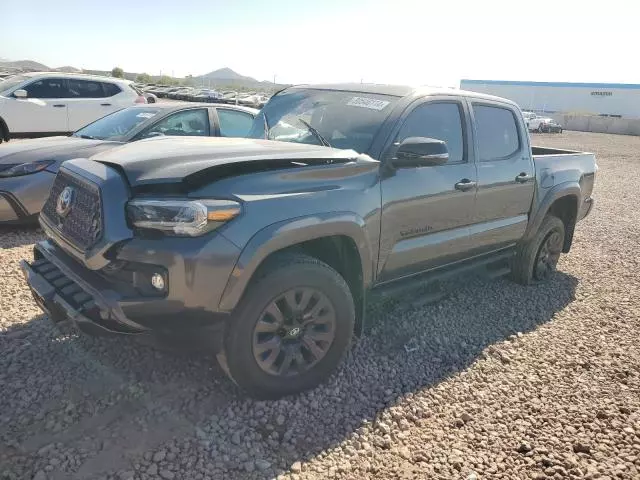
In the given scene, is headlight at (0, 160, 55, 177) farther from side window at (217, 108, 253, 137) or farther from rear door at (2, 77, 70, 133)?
rear door at (2, 77, 70, 133)

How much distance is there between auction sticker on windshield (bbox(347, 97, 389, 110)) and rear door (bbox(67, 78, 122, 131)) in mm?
8872

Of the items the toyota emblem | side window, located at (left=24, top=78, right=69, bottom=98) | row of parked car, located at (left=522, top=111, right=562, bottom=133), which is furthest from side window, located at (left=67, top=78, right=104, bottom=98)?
row of parked car, located at (left=522, top=111, right=562, bottom=133)

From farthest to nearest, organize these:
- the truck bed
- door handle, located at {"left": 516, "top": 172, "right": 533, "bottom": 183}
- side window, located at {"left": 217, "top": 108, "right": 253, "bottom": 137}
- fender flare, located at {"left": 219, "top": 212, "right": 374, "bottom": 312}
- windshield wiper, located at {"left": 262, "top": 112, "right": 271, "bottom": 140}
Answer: side window, located at {"left": 217, "top": 108, "right": 253, "bottom": 137}, the truck bed, door handle, located at {"left": 516, "top": 172, "right": 533, "bottom": 183}, windshield wiper, located at {"left": 262, "top": 112, "right": 271, "bottom": 140}, fender flare, located at {"left": 219, "top": 212, "right": 374, "bottom": 312}

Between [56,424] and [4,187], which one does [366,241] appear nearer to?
[56,424]

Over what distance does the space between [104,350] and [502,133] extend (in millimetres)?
3690

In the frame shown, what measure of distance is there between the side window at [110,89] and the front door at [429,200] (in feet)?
30.6

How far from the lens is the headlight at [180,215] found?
8.60 ft

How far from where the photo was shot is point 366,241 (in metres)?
3.32

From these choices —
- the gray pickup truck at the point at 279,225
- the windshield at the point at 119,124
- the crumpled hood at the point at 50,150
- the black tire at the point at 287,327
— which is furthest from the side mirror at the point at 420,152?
the windshield at the point at 119,124

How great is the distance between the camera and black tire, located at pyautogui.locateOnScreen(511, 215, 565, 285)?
5301 millimetres

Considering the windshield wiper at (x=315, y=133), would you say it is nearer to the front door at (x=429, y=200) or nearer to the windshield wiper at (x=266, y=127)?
the windshield wiper at (x=266, y=127)

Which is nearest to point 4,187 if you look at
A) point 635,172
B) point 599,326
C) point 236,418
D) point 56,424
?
point 56,424

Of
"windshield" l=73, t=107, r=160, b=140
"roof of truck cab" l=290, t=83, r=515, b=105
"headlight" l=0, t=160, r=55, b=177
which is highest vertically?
"roof of truck cab" l=290, t=83, r=515, b=105

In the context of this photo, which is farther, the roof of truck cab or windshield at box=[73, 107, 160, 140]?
windshield at box=[73, 107, 160, 140]
